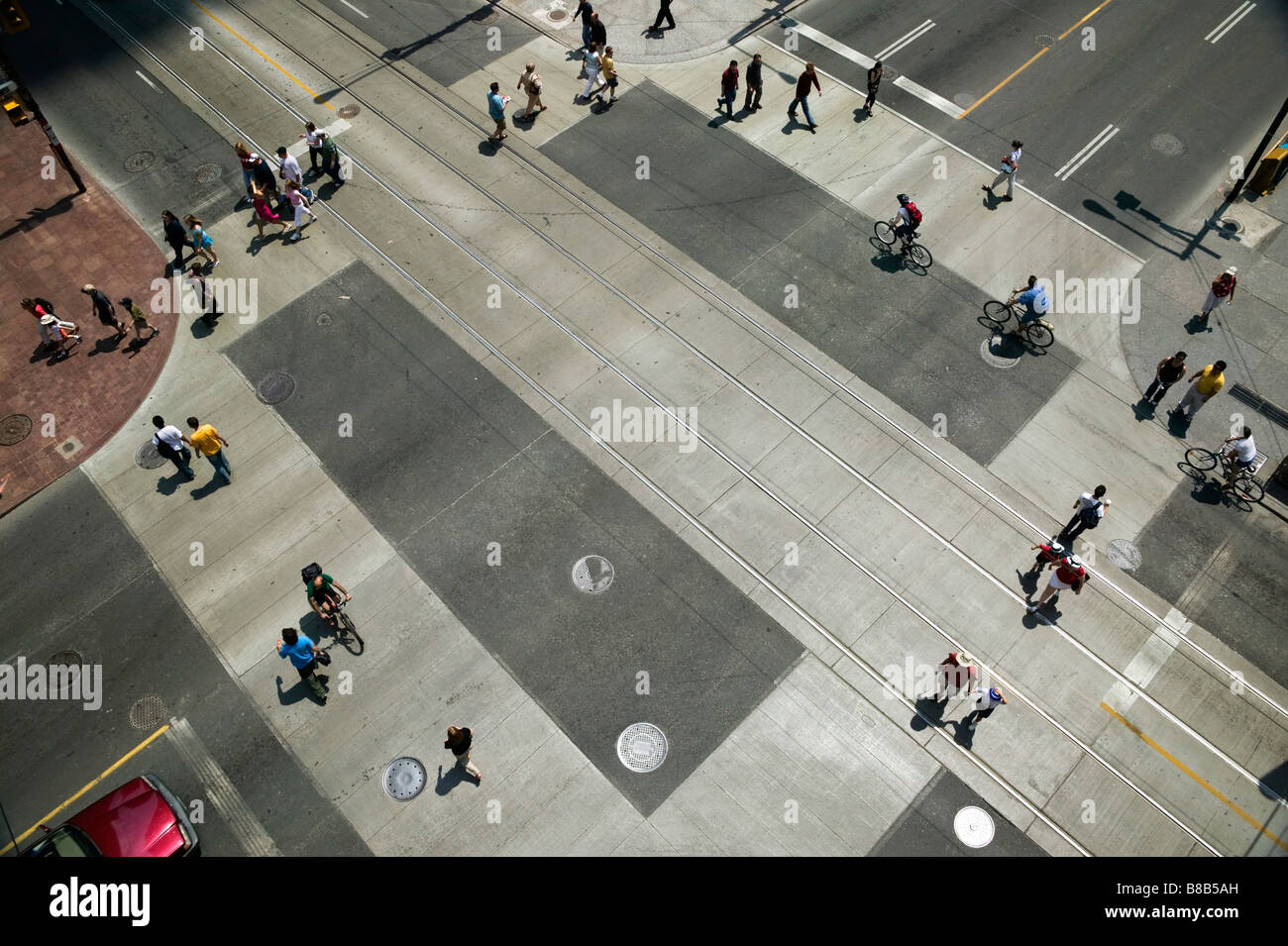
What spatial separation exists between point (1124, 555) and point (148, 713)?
1829cm

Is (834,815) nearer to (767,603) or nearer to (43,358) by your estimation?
(767,603)

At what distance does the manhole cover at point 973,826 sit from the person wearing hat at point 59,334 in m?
20.9

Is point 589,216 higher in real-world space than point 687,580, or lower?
higher

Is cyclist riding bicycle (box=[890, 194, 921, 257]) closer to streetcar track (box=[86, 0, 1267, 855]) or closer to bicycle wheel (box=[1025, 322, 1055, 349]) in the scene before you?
bicycle wheel (box=[1025, 322, 1055, 349])

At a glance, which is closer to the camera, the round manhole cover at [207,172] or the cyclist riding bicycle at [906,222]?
the cyclist riding bicycle at [906,222]

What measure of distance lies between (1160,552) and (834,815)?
28.1ft

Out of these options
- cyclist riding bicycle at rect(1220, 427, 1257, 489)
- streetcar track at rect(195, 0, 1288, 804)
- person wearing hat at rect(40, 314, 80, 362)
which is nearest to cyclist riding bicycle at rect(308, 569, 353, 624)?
streetcar track at rect(195, 0, 1288, 804)

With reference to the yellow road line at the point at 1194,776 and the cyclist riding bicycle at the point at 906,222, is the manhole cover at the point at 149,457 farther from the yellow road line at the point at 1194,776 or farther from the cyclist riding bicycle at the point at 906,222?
the yellow road line at the point at 1194,776

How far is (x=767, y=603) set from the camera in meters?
16.5

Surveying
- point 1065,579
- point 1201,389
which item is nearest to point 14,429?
point 1065,579

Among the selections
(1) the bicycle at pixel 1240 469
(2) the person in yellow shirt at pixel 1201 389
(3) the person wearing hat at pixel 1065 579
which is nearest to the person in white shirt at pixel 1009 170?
(2) the person in yellow shirt at pixel 1201 389

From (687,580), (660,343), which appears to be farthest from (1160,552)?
(660,343)

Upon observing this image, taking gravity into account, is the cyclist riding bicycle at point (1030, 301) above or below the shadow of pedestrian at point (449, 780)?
above

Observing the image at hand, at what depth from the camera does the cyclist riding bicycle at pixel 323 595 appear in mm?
15375
